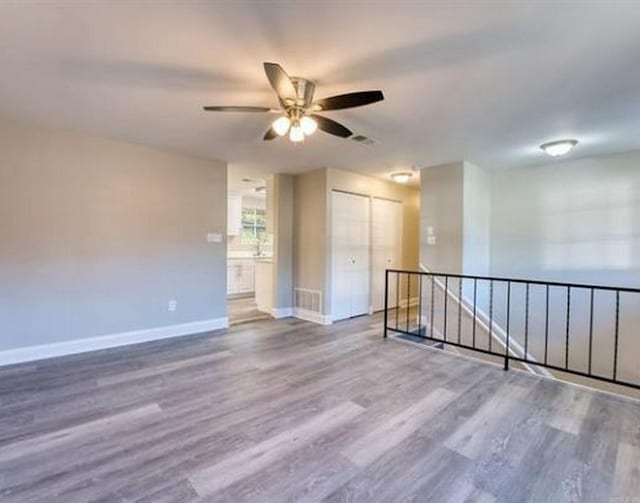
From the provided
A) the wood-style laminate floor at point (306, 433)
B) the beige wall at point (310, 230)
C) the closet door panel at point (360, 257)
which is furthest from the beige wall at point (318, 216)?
the wood-style laminate floor at point (306, 433)

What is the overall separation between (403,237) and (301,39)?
17.1 feet

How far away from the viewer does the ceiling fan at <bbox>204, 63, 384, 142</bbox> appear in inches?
87.8

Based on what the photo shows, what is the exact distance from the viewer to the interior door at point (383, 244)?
6.21 m

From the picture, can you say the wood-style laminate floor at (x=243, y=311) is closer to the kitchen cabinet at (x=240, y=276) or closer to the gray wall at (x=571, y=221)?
the kitchen cabinet at (x=240, y=276)

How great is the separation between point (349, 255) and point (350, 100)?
363 cm

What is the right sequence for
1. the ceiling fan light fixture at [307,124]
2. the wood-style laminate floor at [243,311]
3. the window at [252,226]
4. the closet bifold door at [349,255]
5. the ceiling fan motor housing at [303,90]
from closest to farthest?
1. the ceiling fan motor housing at [303,90]
2. the ceiling fan light fixture at [307,124]
3. the closet bifold door at [349,255]
4. the wood-style laminate floor at [243,311]
5. the window at [252,226]

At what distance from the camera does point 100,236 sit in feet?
13.2

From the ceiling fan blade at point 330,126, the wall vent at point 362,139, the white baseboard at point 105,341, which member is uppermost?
the wall vent at point 362,139

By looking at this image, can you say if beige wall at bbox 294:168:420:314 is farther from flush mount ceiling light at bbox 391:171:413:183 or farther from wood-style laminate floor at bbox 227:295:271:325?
wood-style laminate floor at bbox 227:295:271:325

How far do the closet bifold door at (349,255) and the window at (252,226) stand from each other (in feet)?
12.6

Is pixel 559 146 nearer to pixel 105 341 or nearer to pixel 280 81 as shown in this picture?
pixel 280 81

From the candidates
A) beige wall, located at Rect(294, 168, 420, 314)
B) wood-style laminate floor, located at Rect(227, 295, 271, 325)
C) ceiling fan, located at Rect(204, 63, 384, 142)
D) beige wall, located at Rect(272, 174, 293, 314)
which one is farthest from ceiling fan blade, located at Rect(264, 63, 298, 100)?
wood-style laminate floor, located at Rect(227, 295, 271, 325)

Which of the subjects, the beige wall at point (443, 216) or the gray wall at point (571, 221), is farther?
the beige wall at point (443, 216)

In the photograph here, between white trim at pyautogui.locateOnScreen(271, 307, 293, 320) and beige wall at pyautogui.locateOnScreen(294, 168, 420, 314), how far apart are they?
475 mm
